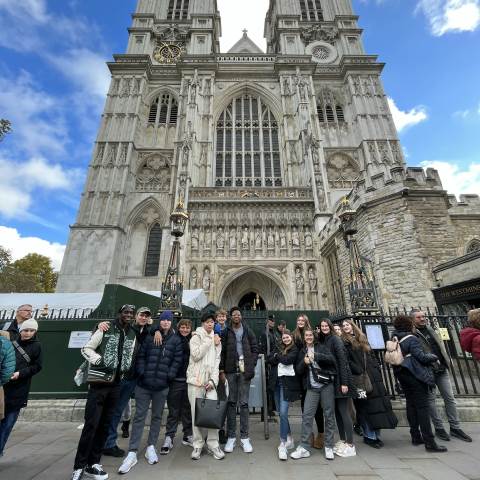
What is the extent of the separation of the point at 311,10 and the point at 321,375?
38.5m

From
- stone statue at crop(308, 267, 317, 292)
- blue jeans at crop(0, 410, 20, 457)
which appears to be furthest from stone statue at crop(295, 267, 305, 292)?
blue jeans at crop(0, 410, 20, 457)

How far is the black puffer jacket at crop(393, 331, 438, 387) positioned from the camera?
Answer: 3.44 m

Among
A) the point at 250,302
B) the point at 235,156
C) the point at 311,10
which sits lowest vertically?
the point at 250,302

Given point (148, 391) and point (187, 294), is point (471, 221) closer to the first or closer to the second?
A: point (187, 294)

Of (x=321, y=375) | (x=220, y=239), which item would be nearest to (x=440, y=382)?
(x=321, y=375)

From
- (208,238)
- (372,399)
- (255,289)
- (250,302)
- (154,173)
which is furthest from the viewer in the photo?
(154,173)

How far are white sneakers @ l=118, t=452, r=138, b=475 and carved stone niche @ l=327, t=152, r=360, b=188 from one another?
19638mm

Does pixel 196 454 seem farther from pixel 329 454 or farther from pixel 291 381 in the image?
pixel 329 454

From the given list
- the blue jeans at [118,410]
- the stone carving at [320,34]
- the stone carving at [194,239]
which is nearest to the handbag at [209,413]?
the blue jeans at [118,410]

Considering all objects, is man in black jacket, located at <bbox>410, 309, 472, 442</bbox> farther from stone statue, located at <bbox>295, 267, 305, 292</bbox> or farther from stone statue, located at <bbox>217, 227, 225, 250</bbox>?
stone statue, located at <bbox>217, 227, 225, 250</bbox>

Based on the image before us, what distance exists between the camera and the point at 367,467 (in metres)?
2.96

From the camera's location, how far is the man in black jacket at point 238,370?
3611 millimetres

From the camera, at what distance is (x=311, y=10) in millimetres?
29500

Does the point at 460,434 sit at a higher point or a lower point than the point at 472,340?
lower
